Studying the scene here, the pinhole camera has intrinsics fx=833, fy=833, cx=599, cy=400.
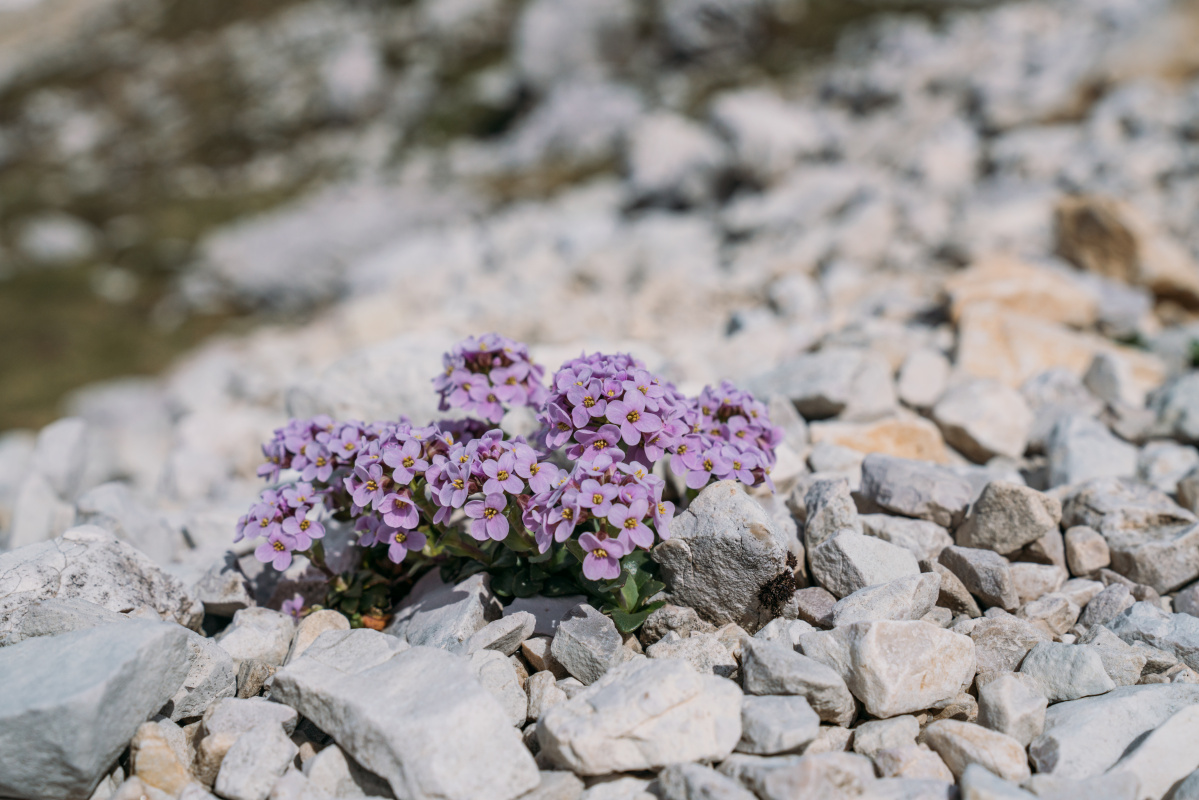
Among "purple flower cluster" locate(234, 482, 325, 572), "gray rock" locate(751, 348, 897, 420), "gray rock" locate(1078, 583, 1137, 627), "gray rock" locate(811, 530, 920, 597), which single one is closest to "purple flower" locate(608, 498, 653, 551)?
"gray rock" locate(811, 530, 920, 597)

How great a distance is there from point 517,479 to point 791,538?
1440 mm

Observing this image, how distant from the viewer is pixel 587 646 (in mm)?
3293

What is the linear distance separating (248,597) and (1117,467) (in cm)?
491

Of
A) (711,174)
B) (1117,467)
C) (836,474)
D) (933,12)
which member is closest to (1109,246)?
(1117,467)

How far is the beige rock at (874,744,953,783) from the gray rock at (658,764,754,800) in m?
0.56

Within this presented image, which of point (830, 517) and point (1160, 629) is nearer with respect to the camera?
point (1160, 629)

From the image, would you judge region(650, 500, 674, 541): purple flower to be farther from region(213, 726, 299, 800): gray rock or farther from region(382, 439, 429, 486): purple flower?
region(213, 726, 299, 800): gray rock

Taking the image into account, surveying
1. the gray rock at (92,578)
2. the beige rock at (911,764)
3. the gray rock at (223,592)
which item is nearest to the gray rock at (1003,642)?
the beige rock at (911,764)

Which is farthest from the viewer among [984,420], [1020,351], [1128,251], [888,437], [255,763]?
[1128,251]

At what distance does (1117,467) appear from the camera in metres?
4.93

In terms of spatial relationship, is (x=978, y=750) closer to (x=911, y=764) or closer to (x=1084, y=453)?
(x=911, y=764)

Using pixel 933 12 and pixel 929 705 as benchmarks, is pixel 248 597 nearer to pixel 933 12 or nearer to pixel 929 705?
pixel 929 705

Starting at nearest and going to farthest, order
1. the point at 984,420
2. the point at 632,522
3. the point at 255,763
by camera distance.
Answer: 1. the point at 255,763
2. the point at 632,522
3. the point at 984,420

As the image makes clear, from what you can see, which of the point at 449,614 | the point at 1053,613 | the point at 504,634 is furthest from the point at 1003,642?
the point at 449,614
